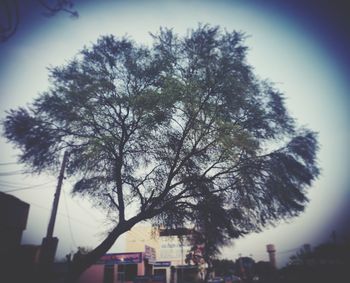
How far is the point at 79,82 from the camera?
10664mm

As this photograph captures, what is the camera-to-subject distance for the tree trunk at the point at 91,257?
9805mm

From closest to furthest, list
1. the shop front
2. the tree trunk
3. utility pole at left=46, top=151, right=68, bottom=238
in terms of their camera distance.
Result: 1. the tree trunk
2. utility pole at left=46, top=151, right=68, bottom=238
3. the shop front

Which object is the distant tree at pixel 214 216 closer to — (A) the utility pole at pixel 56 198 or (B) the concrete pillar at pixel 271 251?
(A) the utility pole at pixel 56 198

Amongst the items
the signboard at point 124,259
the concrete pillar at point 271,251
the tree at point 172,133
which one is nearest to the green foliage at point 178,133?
the tree at point 172,133

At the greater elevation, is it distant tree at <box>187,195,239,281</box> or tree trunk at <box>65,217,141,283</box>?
distant tree at <box>187,195,239,281</box>

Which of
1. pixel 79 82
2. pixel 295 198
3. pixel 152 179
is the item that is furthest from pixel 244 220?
pixel 79 82

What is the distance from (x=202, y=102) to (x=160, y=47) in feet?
12.3

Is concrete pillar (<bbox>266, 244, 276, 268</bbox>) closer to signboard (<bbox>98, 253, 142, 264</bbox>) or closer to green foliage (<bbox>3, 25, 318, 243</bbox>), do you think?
signboard (<bbox>98, 253, 142, 264</bbox>)

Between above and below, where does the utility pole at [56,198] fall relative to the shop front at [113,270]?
above

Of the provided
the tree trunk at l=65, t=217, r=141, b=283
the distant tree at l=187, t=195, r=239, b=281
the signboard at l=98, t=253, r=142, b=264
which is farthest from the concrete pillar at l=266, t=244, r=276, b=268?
the tree trunk at l=65, t=217, r=141, b=283

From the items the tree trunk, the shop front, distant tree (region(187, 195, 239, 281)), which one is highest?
distant tree (region(187, 195, 239, 281))

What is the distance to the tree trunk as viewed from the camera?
980 cm

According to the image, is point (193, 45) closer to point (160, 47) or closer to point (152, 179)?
point (160, 47)

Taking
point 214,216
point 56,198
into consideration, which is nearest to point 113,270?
point 56,198
